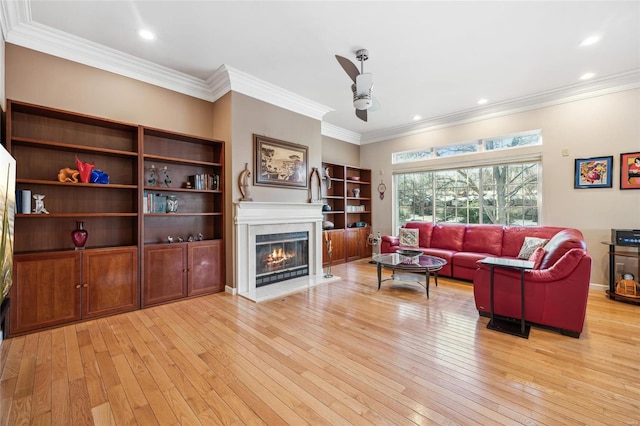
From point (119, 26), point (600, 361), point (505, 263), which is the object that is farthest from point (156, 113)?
point (600, 361)

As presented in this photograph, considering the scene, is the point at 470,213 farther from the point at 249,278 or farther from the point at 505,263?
the point at 249,278

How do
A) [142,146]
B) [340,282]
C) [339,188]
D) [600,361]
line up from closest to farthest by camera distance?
[600,361]
[142,146]
[340,282]
[339,188]

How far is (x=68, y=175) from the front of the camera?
3.08 metres

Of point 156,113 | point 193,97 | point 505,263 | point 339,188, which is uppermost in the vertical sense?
point 193,97

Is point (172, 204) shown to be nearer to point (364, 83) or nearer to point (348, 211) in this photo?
point (364, 83)

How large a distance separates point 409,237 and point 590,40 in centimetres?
378

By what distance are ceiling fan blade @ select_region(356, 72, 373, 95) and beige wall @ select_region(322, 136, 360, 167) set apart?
3544mm

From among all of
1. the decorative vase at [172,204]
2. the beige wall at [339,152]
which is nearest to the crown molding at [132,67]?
the beige wall at [339,152]

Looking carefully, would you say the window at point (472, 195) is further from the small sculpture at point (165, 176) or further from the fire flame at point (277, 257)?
the small sculpture at point (165, 176)

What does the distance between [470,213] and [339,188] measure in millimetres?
2889

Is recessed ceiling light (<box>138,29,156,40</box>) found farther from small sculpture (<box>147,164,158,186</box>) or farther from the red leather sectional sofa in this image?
the red leather sectional sofa

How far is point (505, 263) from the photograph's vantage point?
2.92 m

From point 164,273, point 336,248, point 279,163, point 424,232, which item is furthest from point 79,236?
point 424,232

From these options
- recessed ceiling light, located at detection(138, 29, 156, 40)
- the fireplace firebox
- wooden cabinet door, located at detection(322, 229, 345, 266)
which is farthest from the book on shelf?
wooden cabinet door, located at detection(322, 229, 345, 266)
